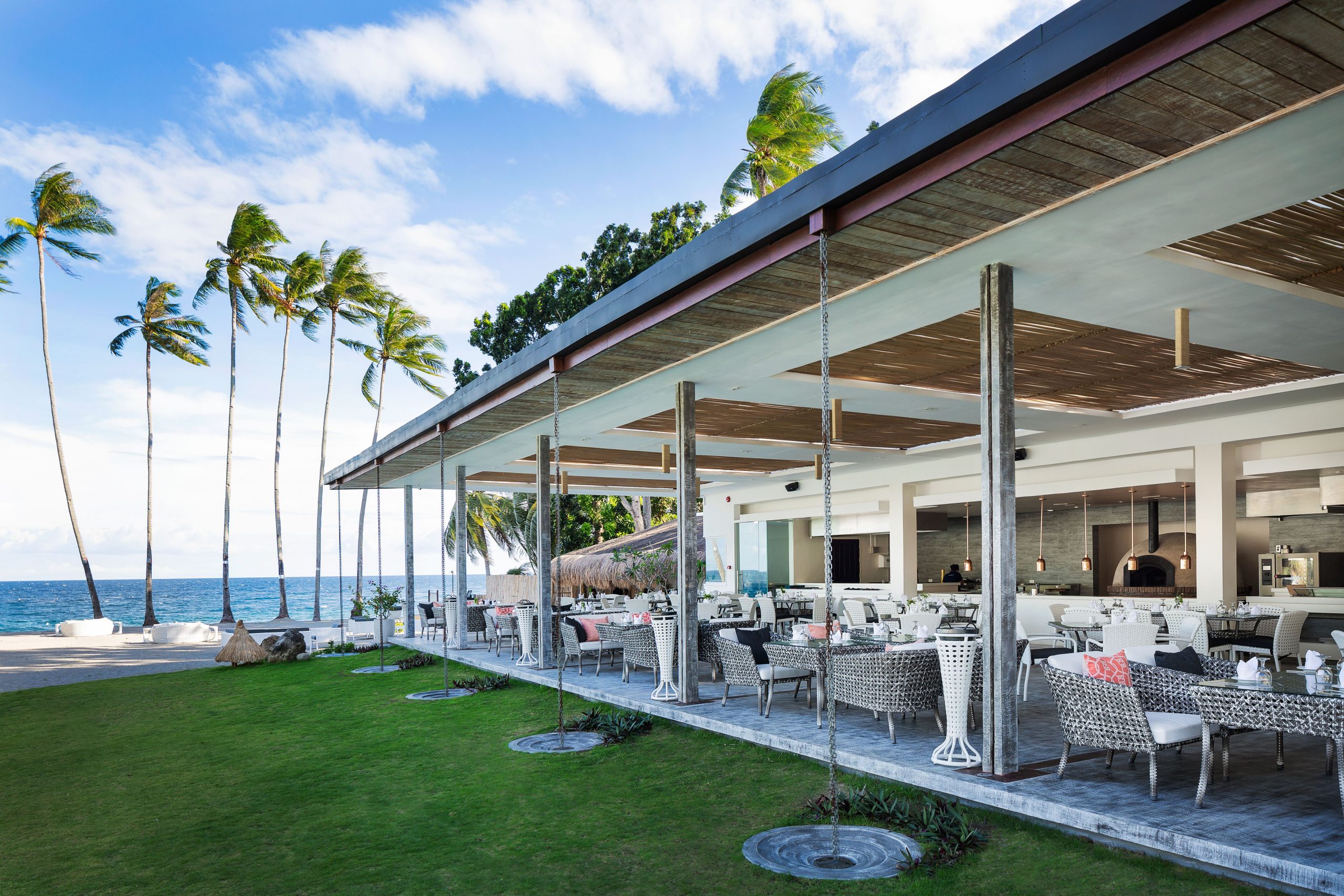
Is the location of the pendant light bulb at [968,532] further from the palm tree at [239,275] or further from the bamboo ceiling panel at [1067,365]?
the palm tree at [239,275]

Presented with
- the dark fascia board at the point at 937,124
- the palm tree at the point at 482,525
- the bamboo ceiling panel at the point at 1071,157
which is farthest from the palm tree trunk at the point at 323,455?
the bamboo ceiling panel at the point at 1071,157

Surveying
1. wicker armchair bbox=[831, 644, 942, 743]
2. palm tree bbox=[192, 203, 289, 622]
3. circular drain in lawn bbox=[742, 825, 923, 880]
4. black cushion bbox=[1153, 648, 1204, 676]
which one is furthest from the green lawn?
palm tree bbox=[192, 203, 289, 622]

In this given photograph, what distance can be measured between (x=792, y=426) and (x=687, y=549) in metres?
4.60

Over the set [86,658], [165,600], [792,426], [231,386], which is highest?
[231,386]

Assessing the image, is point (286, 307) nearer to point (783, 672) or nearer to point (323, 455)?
point (323, 455)

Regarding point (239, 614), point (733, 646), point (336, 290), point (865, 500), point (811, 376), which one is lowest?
point (239, 614)

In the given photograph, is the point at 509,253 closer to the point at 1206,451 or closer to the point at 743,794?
the point at 1206,451

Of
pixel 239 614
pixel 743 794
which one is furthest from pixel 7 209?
pixel 239 614

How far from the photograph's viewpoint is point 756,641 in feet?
31.1

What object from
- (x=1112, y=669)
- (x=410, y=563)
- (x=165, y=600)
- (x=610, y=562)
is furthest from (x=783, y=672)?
(x=165, y=600)

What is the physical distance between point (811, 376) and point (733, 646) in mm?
3035

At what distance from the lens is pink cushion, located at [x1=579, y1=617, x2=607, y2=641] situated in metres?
12.3

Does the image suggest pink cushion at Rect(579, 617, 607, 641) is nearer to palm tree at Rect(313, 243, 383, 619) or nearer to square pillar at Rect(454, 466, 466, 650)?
square pillar at Rect(454, 466, 466, 650)

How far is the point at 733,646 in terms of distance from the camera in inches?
342
